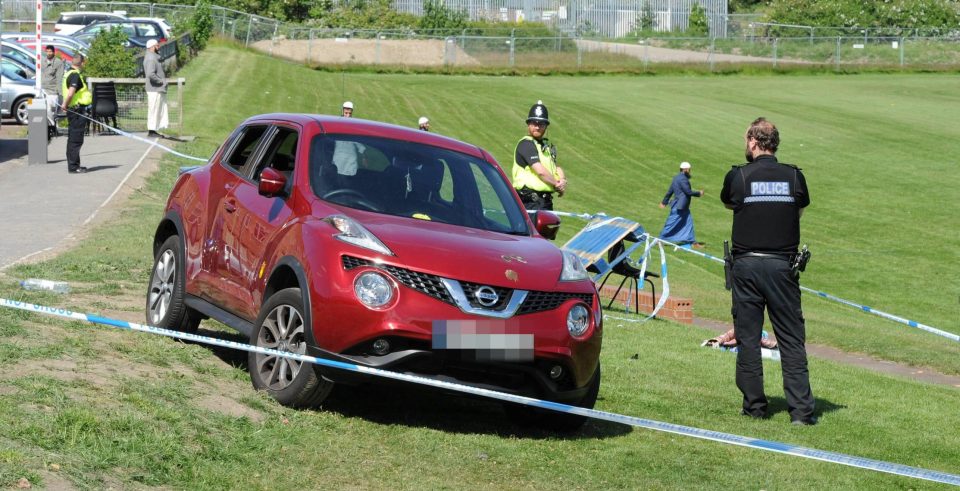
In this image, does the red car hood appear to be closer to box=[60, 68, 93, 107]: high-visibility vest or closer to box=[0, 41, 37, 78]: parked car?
box=[60, 68, 93, 107]: high-visibility vest

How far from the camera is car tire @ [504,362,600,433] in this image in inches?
310

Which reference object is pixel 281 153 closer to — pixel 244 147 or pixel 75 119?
pixel 244 147

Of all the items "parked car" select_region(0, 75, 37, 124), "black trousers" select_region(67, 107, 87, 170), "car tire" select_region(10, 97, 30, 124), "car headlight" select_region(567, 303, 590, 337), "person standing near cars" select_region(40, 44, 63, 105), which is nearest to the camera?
"car headlight" select_region(567, 303, 590, 337)

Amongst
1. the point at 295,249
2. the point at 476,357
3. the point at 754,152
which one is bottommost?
the point at 476,357

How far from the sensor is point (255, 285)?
8.21m

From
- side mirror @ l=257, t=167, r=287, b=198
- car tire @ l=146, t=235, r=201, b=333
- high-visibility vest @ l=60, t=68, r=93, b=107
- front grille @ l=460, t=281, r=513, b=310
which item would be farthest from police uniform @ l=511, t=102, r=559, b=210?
high-visibility vest @ l=60, t=68, r=93, b=107

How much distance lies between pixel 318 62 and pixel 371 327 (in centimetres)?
5149

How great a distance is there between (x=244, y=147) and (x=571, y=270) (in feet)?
9.05

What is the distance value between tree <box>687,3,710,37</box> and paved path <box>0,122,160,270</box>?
5711cm

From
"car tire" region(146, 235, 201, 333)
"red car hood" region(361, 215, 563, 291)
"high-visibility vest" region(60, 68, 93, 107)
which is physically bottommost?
"car tire" region(146, 235, 201, 333)

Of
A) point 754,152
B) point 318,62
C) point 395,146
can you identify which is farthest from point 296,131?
point 318,62

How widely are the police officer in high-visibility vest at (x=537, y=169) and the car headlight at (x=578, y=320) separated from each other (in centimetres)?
591

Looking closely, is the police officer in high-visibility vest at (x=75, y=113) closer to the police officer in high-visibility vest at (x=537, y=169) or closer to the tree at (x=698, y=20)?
the police officer in high-visibility vest at (x=537, y=169)

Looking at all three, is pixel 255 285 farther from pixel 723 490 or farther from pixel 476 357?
pixel 723 490
